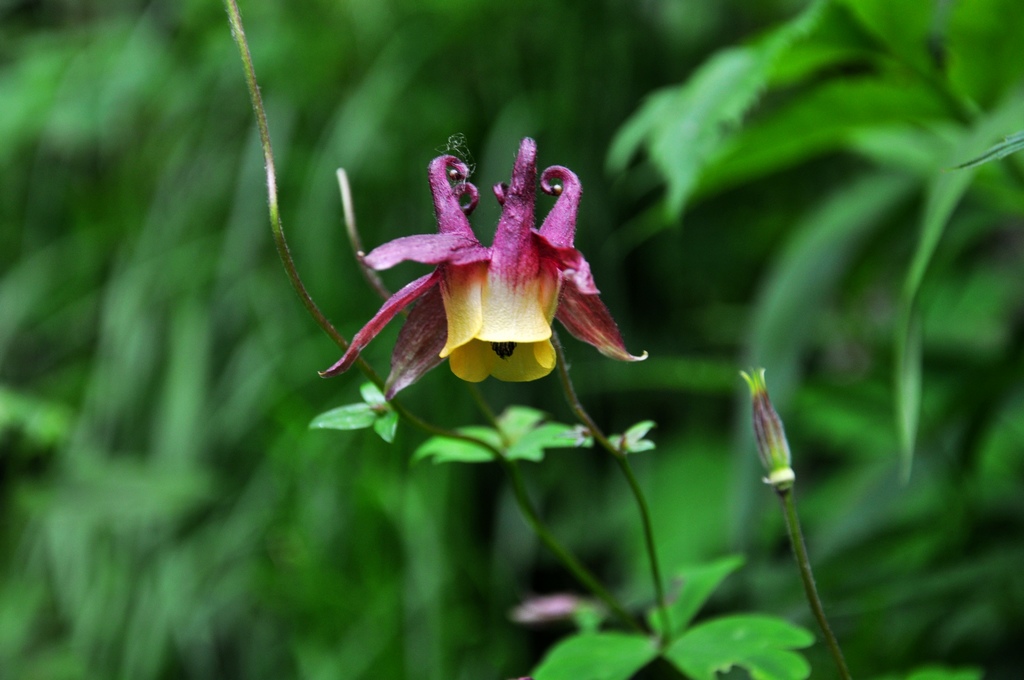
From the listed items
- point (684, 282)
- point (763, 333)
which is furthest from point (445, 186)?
point (684, 282)

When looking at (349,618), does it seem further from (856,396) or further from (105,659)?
(856,396)

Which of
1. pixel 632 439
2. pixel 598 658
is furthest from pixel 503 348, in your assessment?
pixel 598 658

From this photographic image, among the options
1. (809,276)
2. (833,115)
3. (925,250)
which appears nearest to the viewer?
(925,250)

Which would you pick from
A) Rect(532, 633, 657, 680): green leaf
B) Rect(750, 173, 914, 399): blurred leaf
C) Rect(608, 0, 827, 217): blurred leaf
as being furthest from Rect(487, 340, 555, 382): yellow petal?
Rect(750, 173, 914, 399): blurred leaf

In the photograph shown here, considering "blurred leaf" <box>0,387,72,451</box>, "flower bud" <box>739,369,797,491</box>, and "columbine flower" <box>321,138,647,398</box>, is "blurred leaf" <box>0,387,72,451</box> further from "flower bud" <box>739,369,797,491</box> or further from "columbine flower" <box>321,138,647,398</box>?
"flower bud" <box>739,369,797,491</box>

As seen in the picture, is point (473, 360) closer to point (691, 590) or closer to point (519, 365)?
point (519, 365)

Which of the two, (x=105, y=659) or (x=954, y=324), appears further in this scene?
(x=954, y=324)

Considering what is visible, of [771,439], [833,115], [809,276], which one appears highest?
[833,115]

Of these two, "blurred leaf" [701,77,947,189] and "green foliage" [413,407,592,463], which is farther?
"blurred leaf" [701,77,947,189]
